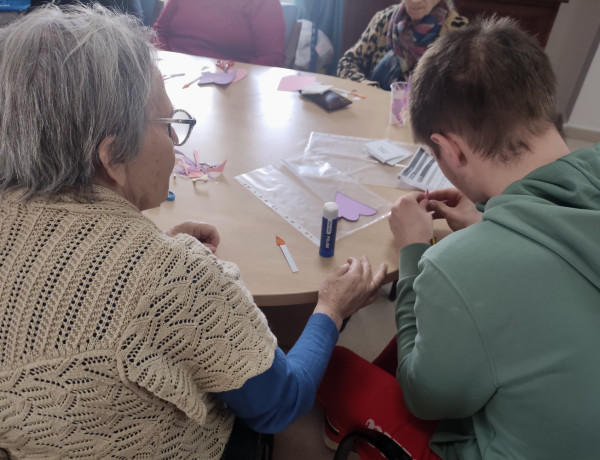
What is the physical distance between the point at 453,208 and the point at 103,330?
36.7 inches

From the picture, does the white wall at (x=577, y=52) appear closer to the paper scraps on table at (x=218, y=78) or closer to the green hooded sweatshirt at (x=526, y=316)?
the paper scraps on table at (x=218, y=78)

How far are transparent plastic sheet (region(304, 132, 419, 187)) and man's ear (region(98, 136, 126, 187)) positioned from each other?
2.73 feet

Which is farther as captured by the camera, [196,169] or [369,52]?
[369,52]

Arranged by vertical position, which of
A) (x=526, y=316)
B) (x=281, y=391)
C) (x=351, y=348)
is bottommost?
(x=351, y=348)

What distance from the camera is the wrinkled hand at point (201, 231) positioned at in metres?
1.12

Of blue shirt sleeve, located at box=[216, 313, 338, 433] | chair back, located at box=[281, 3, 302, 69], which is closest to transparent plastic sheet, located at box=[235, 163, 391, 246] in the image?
blue shirt sleeve, located at box=[216, 313, 338, 433]

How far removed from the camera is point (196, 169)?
141 cm

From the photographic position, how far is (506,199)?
76 centimetres

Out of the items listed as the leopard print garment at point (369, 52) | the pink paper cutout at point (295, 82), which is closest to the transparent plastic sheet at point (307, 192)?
the pink paper cutout at point (295, 82)

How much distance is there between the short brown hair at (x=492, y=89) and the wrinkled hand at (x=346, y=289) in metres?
0.36

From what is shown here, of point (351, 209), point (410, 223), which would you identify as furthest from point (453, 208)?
point (351, 209)

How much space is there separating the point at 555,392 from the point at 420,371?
211mm

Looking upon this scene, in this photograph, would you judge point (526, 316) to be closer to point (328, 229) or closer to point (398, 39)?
point (328, 229)

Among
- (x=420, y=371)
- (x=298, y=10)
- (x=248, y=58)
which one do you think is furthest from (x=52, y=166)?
(x=298, y=10)
